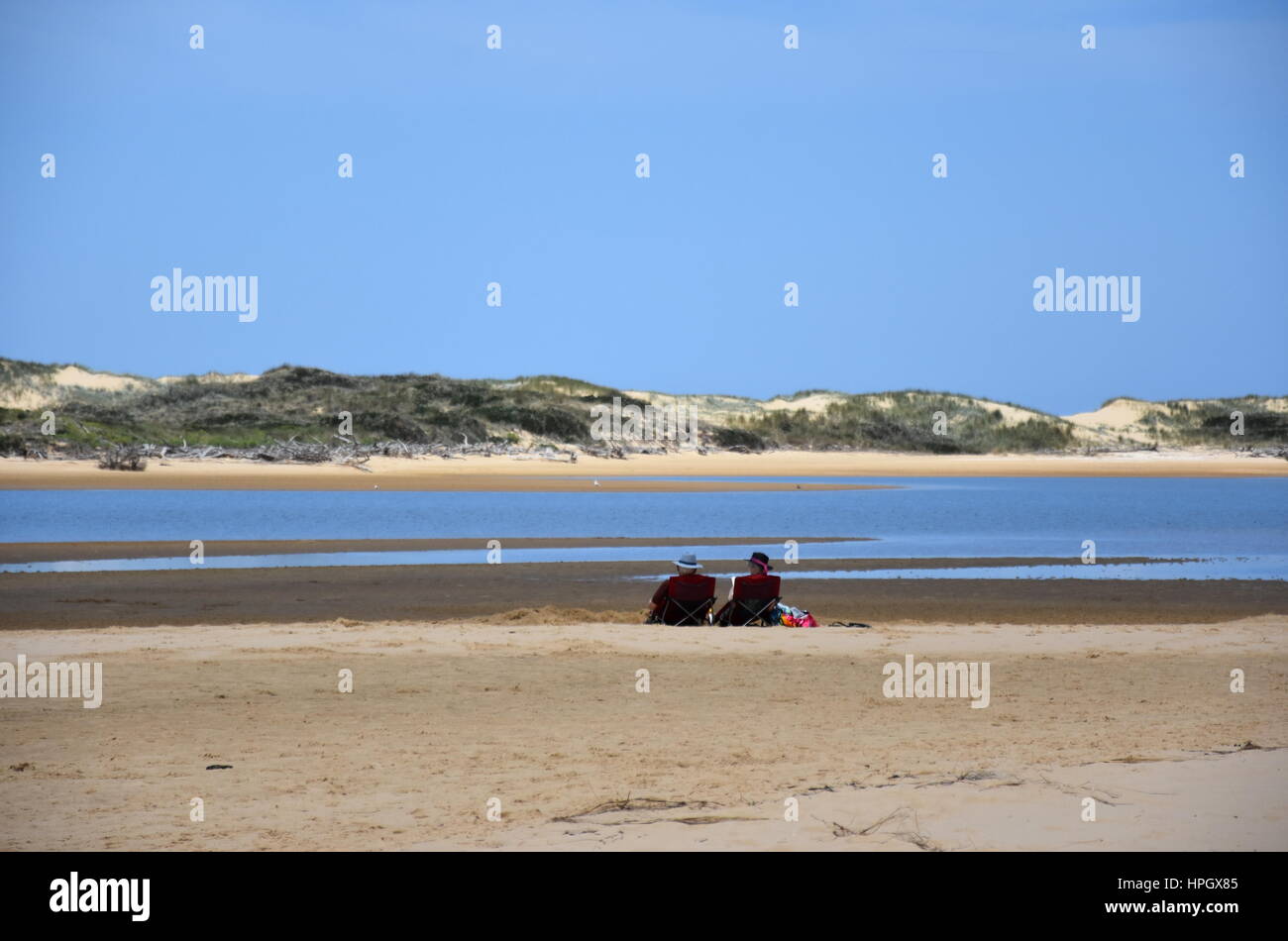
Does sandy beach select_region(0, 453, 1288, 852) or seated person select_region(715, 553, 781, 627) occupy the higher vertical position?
seated person select_region(715, 553, 781, 627)

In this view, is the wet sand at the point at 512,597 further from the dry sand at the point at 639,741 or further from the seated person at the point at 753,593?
the dry sand at the point at 639,741

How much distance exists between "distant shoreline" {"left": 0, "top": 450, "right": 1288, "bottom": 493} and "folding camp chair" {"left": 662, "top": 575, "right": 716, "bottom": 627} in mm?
33987

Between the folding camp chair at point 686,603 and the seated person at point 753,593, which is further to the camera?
the folding camp chair at point 686,603

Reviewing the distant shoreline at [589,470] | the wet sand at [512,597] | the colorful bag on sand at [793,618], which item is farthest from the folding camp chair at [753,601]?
the distant shoreline at [589,470]

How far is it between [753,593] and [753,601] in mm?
102

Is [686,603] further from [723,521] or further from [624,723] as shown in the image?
[723,521]

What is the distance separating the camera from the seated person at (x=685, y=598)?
16.7 metres

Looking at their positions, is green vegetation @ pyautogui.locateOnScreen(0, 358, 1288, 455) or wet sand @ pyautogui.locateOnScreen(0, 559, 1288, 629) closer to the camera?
wet sand @ pyautogui.locateOnScreen(0, 559, 1288, 629)

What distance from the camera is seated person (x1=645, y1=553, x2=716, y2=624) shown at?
1667cm

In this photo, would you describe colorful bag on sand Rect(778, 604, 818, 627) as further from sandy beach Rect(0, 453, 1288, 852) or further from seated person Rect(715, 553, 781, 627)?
sandy beach Rect(0, 453, 1288, 852)

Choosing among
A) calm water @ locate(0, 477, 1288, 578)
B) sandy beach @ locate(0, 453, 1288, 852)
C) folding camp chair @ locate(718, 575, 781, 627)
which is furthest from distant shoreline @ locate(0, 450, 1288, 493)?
folding camp chair @ locate(718, 575, 781, 627)

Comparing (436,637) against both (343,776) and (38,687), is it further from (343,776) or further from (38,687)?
(343,776)
